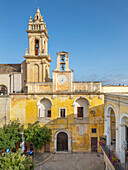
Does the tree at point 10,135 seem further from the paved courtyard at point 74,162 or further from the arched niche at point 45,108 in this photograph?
the paved courtyard at point 74,162

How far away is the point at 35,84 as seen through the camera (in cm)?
1862

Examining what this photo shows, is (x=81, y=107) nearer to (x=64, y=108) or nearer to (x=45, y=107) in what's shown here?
(x=64, y=108)

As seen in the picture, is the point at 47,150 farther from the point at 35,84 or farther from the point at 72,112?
the point at 35,84

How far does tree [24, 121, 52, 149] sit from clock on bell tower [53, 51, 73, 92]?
556 centimetres

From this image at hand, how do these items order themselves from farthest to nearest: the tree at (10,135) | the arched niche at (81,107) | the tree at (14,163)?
the arched niche at (81,107), the tree at (10,135), the tree at (14,163)

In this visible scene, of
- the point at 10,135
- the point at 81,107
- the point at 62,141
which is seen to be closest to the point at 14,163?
the point at 10,135

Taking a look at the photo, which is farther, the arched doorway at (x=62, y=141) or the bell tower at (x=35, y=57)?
the bell tower at (x=35, y=57)

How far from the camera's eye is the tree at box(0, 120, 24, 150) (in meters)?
15.0

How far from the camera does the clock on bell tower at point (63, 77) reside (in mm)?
18484

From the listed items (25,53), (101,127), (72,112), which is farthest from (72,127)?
(25,53)

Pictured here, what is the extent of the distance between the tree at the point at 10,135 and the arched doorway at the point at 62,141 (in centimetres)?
545

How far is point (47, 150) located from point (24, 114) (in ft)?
19.8

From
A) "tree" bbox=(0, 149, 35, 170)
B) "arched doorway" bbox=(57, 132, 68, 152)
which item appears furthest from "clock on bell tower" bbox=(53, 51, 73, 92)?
"tree" bbox=(0, 149, 35, 170)

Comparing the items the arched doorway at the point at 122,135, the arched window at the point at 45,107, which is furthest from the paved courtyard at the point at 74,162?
the arched doorway at the point at 122,135
